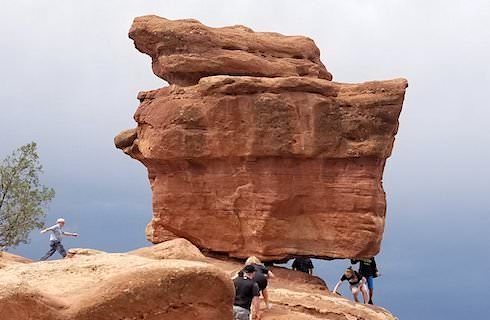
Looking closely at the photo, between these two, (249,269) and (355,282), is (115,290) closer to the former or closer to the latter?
(249,269)

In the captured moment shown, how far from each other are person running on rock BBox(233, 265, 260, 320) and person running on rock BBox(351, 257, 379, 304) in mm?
10318

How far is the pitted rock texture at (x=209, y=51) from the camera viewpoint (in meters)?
30.3


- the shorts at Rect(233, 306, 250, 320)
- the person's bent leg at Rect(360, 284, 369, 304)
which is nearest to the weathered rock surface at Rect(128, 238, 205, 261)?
the shorts at Rect(233, 306, 250, 320)

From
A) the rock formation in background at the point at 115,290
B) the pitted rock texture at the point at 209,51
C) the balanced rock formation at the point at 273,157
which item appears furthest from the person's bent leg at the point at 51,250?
the rock formation in background at the point at 115,290

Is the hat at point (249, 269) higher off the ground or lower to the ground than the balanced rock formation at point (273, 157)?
lower

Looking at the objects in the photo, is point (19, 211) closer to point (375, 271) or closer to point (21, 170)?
point (21, 170)

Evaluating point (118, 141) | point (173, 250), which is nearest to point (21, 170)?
point (118, 141)

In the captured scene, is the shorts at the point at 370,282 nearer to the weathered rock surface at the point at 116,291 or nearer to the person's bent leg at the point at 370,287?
the person's bent leg at the point at 370,287

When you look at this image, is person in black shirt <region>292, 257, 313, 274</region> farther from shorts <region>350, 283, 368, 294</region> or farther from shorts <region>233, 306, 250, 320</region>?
shorts <region>233, 306, 250, 320</region>

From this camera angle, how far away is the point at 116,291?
11570 millimetres

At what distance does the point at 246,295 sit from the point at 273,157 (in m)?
10.5

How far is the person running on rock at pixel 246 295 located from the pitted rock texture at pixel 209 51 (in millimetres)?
12944

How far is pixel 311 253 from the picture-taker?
95.0 feet

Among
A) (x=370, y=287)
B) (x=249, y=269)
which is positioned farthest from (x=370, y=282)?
(x=249, y=269)
